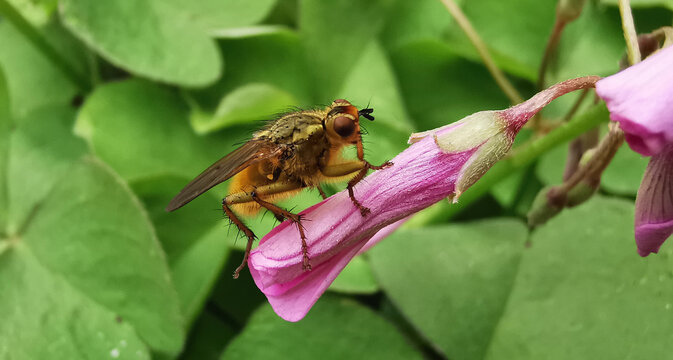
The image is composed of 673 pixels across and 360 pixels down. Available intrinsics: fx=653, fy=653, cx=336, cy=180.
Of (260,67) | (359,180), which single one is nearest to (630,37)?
(359,180)

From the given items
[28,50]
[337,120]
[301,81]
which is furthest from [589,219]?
[28,50]

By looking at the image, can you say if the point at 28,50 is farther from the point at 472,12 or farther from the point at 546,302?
the point at 546,302

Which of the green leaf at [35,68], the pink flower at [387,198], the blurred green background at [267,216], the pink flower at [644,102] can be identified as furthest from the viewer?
the green leaf at [35,68]

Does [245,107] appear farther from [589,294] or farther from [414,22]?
[589,294]

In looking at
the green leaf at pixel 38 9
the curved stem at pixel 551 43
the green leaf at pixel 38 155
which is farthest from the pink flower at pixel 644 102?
the green leaf at pixel 38 9

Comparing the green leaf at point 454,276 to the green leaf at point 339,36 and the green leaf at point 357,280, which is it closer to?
the green leaf at point 357,280

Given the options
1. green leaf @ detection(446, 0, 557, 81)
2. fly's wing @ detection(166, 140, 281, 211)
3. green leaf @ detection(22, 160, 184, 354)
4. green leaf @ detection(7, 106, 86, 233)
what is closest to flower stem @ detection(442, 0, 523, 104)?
green leaf @ detection(446, 0, 557, 81)
